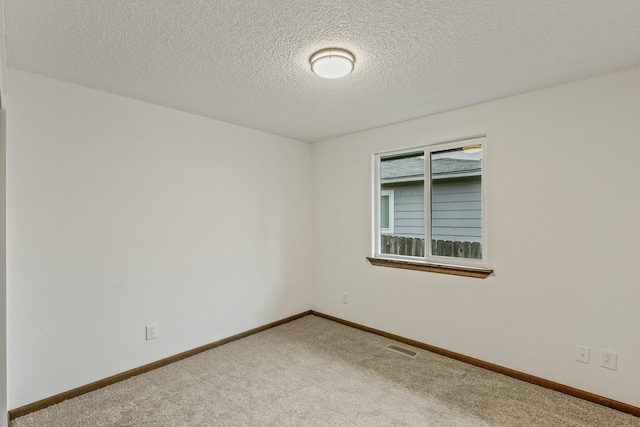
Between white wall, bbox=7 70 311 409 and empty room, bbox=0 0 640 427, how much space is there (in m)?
0.01

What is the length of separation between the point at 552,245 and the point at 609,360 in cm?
84

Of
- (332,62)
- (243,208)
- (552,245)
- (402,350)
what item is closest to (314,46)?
(332,62)

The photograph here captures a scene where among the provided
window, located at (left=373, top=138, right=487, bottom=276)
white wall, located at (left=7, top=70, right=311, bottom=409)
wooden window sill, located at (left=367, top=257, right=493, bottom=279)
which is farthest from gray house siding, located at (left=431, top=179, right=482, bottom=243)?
white wall, located at (left=7, top=70, right=311, bottom=409)

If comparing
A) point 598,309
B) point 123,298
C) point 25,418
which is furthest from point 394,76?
point 25,418

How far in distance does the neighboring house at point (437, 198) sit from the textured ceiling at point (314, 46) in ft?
2.33

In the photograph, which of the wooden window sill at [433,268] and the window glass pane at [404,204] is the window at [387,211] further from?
the wooden window sill at [433,268]

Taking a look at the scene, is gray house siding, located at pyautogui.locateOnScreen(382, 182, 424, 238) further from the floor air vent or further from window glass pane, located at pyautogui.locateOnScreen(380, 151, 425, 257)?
the floor air vent

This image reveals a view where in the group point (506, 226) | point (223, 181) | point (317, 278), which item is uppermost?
point (223, 181)

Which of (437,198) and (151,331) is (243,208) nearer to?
(151,331)

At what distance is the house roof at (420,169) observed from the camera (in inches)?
119

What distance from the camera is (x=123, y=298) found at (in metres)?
2.57

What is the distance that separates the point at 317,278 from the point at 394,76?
9.01 feet

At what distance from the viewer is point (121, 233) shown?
2.57 meters

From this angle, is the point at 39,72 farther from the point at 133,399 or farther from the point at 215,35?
the point at 133,399
